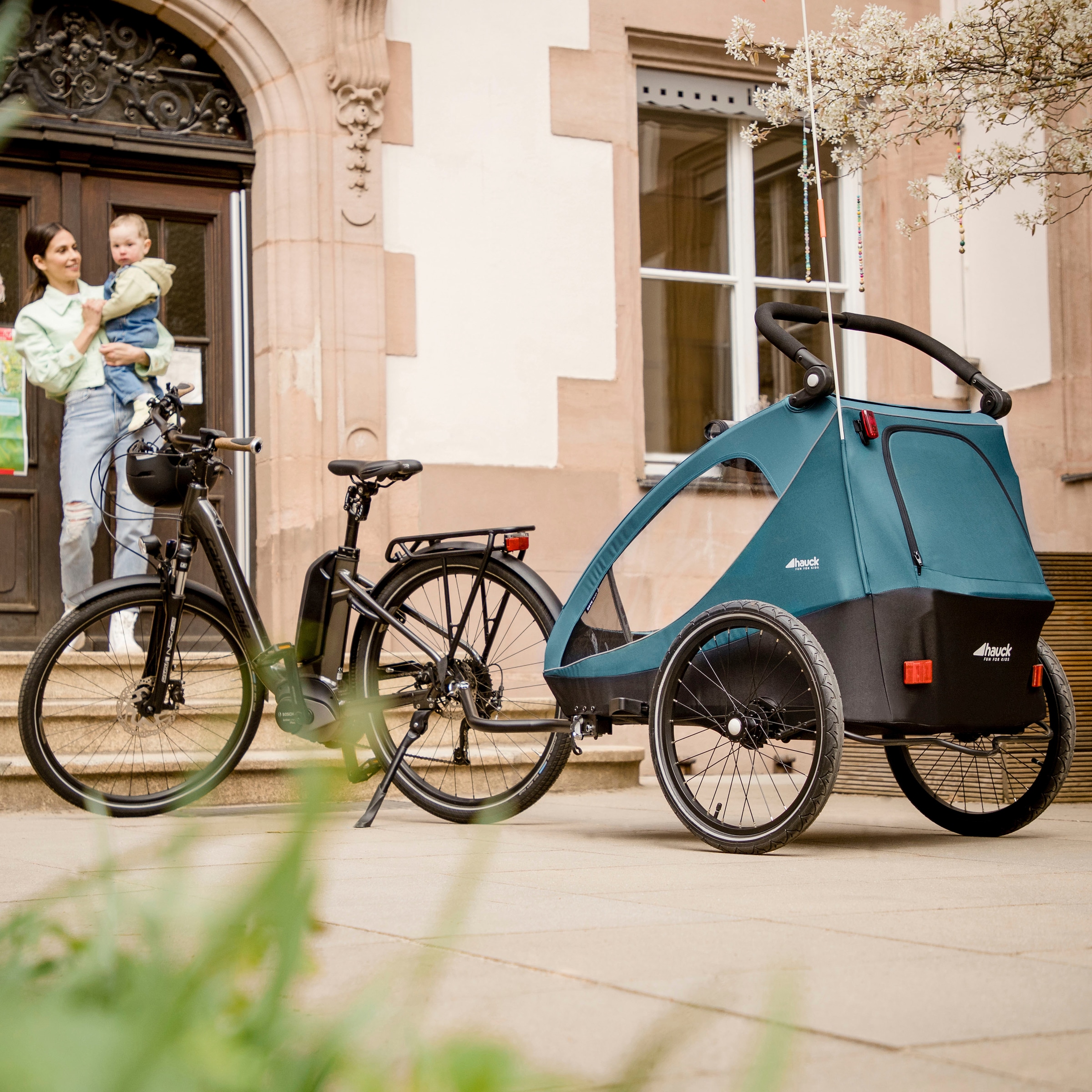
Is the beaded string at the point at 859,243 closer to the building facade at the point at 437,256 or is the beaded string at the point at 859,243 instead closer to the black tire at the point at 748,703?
the building facade at the point at 437,256

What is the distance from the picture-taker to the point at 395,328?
7.92 meters

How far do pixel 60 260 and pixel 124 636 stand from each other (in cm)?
263

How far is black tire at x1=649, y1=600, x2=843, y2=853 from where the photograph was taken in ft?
12.3

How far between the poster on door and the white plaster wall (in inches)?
70.2

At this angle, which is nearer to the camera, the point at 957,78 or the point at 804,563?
the point at 804,563

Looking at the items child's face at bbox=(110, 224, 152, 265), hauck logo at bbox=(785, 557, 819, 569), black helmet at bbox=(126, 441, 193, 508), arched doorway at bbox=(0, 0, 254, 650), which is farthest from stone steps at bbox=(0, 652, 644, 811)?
child's face at bbox=(110, 224, 152, 265)

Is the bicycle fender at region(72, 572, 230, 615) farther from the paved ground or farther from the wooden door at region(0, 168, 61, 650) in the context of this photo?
the wooden door at region(0, 168, 61, 650)

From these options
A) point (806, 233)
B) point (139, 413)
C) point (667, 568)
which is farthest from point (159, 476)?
point (806, 233)

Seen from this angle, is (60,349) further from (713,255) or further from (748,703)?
(748,703)

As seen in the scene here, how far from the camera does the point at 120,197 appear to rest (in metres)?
7.89

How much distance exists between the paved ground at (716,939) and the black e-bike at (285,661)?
1.20ft

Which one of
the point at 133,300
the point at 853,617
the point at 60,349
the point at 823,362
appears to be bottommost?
the point at 853,617

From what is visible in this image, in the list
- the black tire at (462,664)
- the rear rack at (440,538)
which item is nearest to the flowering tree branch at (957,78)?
the rear rack at (440,538)

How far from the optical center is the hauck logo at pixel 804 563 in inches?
159
